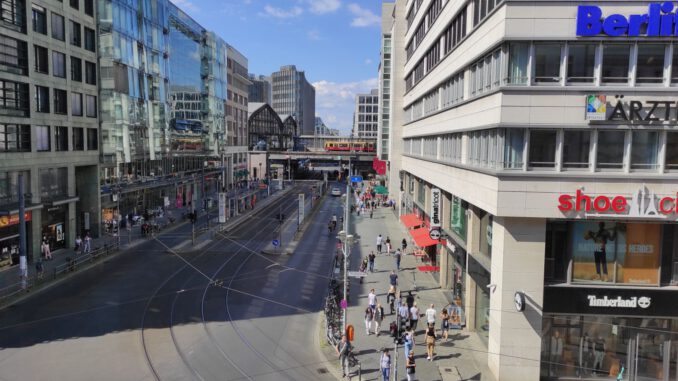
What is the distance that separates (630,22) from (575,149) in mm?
4669

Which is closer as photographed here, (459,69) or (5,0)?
(459,69)

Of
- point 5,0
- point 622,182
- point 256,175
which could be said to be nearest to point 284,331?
point 622,182

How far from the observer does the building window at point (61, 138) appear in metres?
42.4

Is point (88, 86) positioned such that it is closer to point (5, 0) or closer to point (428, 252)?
point (5, 0)

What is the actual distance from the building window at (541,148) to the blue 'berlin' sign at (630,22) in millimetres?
3714

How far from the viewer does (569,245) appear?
1980 centimetres

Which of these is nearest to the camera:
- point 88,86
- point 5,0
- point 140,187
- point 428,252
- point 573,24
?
point 573,24

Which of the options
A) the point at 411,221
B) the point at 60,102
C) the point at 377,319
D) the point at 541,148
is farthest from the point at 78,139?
the point at 541,148

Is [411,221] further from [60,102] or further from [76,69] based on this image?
[76,69]

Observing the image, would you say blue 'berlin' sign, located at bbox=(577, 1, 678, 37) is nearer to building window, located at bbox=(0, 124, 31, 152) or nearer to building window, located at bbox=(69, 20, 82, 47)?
building window, located at bbox=(0, 124, 31, 152)

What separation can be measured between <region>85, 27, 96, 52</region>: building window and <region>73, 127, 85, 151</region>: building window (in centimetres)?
782

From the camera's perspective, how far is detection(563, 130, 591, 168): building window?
1906cm

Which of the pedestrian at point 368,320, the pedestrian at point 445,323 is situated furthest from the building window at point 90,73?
the pedestrian at point 445,323

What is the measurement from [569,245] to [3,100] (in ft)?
122
